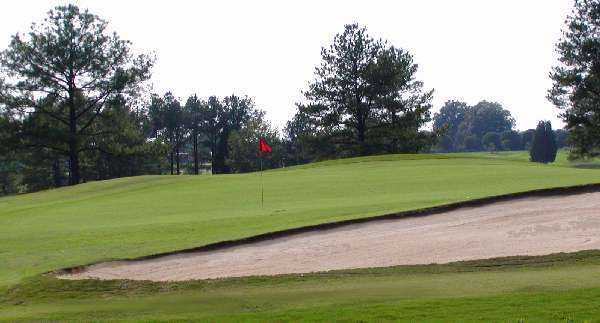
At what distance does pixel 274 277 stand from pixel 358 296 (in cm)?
259

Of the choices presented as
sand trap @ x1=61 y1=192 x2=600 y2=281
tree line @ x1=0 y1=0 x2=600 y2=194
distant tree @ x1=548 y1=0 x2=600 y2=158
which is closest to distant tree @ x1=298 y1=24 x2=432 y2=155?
tree line @ x1=0 y1=0 x2=600 y2=194

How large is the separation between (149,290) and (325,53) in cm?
6246

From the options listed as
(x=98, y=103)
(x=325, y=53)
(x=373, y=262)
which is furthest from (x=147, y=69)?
(x=373, y=262)

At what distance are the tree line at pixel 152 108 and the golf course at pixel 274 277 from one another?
107 feet

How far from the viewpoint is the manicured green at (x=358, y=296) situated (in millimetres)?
8758

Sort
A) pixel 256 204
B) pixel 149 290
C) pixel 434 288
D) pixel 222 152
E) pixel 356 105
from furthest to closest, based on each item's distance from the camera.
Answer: pixel 222 152 → pixel 356 105 → pixel 256 204 → pixel 149 290 → pixel 434 288

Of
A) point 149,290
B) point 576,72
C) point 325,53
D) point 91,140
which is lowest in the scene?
point 149,290

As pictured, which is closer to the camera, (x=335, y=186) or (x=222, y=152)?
(x=335, y=186)

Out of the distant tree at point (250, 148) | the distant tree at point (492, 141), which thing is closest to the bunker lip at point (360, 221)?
the distant tree at point (250, 148)

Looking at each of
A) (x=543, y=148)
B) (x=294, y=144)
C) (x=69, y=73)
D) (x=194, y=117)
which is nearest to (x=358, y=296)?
(x=69, y=73)

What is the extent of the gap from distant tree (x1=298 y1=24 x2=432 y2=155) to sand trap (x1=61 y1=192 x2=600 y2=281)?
53453 millimetres

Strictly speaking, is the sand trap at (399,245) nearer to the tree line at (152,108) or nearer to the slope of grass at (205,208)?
the slope of grass at (205,208)

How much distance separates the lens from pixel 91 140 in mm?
60906

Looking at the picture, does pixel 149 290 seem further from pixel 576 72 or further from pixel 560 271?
pixel 576 72
